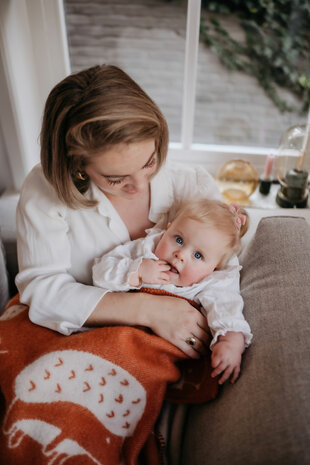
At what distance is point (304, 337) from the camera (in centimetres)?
88

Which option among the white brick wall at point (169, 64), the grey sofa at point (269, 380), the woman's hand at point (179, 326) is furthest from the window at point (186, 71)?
the woman's hand at point (179, 326)

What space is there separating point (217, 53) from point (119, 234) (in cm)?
149

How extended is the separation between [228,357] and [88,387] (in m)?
0.37

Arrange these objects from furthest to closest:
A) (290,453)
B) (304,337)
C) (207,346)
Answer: (207,346)
(304,337)
(290,453)

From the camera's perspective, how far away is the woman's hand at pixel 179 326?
3.36ft

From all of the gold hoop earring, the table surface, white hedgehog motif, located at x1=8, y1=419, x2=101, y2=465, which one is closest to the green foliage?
the table surface

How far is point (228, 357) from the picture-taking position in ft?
3.06

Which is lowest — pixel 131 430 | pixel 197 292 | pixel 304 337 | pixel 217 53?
pixel 131 430

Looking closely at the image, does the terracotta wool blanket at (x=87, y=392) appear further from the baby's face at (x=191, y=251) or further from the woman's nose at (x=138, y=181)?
the woman's nose at (x=138, y=181)

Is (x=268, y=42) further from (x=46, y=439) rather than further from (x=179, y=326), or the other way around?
(x=46, y=439)

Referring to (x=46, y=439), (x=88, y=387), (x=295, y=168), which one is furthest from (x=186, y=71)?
(x=46, y=439)

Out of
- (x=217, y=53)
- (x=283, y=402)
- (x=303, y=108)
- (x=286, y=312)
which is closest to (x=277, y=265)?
(x=286, y=312)

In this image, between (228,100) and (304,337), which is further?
(228,100)

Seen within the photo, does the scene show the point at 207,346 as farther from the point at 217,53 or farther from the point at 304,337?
the point at 217,53
